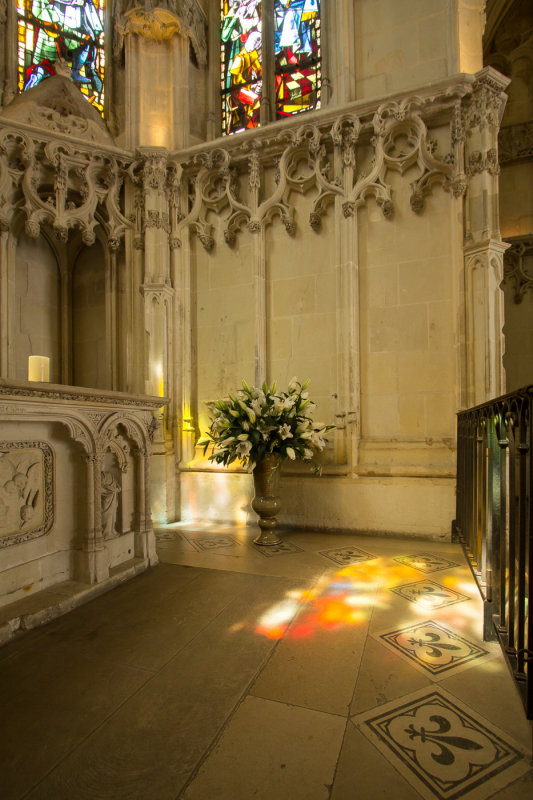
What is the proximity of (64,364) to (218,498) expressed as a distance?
2570mm

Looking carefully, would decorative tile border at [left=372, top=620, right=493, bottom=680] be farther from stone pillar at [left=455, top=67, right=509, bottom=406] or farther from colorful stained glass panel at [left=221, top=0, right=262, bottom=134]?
colorful stained glass panel at [left=221, top=0, right=262, bottom=134]

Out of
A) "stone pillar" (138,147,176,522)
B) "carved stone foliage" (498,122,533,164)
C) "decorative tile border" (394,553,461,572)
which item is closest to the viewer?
"decorative tile border" (394,553,461,572)

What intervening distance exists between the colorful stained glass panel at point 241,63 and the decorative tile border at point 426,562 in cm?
506

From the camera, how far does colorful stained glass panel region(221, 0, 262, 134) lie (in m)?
5.40

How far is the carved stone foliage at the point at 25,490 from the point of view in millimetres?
2307

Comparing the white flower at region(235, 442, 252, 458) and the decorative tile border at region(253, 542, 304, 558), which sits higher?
the white flower at region(235, 442, 252, 458)

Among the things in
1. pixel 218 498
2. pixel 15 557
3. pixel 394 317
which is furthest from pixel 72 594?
pixel 394 317

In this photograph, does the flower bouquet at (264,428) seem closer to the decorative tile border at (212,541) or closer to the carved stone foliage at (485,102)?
the decorative tile border at (212,541)

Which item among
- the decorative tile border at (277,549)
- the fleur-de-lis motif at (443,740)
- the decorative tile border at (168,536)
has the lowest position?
the decorative tile border at (168,536)

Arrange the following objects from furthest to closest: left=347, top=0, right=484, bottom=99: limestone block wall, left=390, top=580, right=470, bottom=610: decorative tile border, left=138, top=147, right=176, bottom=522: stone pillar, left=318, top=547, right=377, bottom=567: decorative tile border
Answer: left=138, top=147, right=176, bottom=522: stone pillar, left=347, top=0, right=484, bottom=99: limestone block wall, left=318, top=547, right=377, bottom=567: decorative tile border, left=390, top=580, right=470, bottom=610: decorative tile border

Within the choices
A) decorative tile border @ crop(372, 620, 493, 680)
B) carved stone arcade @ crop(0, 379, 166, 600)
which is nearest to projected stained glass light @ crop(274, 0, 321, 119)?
carved stone arcade @ crop(0, 379, 166, 600)

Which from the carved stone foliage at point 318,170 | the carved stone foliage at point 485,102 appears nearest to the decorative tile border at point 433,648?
the carved stone foliage at point 318,170

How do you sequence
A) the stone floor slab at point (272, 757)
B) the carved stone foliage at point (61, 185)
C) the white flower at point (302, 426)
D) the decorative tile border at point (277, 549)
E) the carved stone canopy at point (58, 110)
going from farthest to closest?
1. the carved stone canopy at point (58, 110)
2. the carved stone foliage at point (61, 185)
3. the white flower at point (302, 426)
4. the decorative tile border at point (277, 549)
5. the stone floor slab at point (272, 757)

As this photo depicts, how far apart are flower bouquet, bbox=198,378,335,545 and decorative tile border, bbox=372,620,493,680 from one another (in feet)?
5.23
